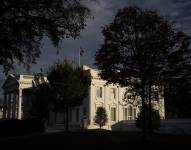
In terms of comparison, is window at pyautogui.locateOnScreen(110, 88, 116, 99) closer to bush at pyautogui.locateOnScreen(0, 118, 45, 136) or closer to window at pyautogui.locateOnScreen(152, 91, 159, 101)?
bush at pyautogui.locateOnScreen(0, 118, 45, 136)

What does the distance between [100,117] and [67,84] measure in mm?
20949

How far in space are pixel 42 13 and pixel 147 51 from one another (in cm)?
898

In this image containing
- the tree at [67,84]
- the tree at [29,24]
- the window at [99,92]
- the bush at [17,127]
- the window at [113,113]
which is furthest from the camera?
the window at [113,113]

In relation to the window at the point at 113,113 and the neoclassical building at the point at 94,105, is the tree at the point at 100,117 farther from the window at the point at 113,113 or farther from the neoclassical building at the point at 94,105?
the window at the point at 113,113

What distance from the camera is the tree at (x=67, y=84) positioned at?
3891 centimetres

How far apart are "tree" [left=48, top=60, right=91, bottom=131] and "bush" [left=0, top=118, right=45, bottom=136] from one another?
3.48 m

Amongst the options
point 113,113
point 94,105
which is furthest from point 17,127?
point 113,113

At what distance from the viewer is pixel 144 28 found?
26203mm

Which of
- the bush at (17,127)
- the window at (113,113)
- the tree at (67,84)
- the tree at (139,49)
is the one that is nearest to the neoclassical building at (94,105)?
the window at (113,113)

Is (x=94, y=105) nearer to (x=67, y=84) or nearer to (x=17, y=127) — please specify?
(x=67, y=84)

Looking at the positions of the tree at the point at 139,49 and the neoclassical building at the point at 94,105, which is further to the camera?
the neoclassical building at the point at 94,105

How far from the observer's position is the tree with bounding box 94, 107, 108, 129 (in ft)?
192

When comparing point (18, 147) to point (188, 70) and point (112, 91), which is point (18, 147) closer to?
point (188, 70)

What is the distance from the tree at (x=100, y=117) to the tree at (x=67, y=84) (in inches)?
717
